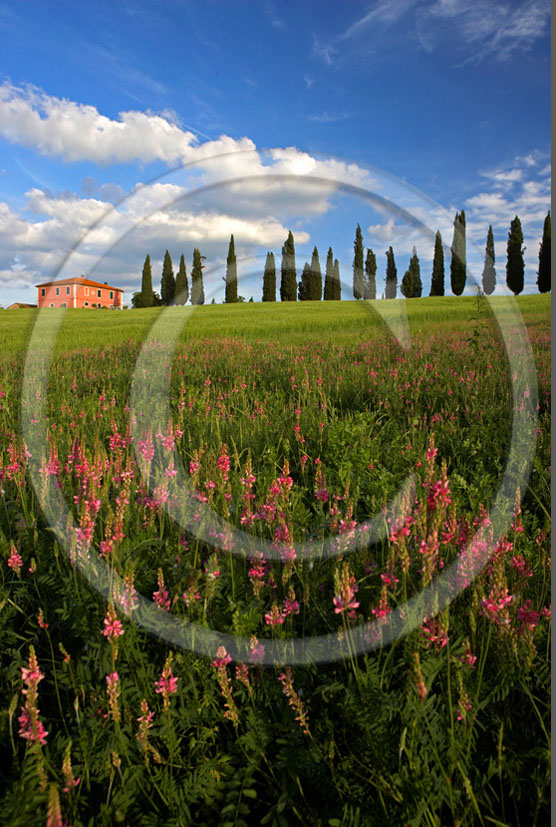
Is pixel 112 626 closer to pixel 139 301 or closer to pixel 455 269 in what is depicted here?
pixel 139 301

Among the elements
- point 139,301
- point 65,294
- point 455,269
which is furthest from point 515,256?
point 65,294

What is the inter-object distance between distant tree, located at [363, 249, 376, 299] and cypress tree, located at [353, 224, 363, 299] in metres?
0.07

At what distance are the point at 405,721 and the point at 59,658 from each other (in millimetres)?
1587

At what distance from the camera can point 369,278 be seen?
5.28 m

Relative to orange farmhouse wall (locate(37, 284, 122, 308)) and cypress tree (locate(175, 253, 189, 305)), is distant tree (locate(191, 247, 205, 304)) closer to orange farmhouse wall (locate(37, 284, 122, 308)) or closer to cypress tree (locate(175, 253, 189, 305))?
cypress tree (locate(175, 253, 189, 305))

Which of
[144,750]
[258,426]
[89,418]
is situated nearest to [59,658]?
[144,750]

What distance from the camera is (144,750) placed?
1508mm

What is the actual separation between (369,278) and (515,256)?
57.6 m

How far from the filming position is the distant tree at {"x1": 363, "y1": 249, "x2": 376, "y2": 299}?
5.16 metres

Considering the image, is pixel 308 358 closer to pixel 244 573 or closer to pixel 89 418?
pixel 89 418

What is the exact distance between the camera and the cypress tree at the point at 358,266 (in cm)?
442

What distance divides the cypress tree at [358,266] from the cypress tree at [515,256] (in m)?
55.3

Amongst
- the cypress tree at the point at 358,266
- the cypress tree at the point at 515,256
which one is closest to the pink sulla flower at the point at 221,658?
the cypress tree at the point at 358,266

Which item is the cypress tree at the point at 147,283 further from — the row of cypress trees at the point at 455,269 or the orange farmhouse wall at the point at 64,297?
the row of cypress trees at the point at 455,269
